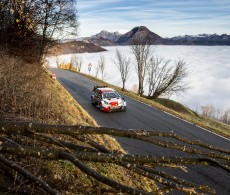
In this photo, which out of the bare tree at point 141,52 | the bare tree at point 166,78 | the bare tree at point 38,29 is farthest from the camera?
the bare tree at point 141,52

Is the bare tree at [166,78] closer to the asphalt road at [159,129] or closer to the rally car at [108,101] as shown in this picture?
the asphalt road at [159,129]

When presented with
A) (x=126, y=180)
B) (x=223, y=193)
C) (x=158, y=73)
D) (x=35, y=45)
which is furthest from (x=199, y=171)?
(x=158, y=73)

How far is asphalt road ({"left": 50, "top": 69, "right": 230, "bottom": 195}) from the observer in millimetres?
10760

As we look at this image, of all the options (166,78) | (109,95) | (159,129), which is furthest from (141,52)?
(159,129)

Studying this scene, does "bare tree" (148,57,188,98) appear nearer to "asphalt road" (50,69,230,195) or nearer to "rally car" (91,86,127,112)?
"asphalt road" (50,69,230,195)

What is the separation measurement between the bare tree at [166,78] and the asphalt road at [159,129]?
15877mm

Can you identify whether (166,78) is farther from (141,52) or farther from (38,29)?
(38,29)

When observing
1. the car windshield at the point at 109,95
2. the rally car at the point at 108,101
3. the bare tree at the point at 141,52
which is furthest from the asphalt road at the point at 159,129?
the bare tree at the point at 141,52

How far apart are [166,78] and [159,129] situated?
25846 mm

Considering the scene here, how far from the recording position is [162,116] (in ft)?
71.4

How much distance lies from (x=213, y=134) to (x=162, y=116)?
4.72m

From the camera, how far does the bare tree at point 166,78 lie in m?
41.6

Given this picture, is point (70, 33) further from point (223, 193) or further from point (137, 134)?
point (137, 134)

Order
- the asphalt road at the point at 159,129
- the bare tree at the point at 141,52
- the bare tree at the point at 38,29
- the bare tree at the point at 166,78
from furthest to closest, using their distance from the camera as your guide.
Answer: the bare tree at the point at 141,52
the bare tree at the point at 166,78
the bare tree at the point at 38,29
the asphalt road at the point at 159,129
